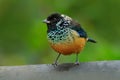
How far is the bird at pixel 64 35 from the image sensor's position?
4.96 metres

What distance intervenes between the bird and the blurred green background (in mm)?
1257

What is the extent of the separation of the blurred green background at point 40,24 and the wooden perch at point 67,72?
1.77 meters

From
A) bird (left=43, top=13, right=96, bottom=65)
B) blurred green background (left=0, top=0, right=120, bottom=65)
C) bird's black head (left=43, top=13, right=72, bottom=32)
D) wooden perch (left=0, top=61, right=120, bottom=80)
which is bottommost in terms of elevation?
blurred green background (left=0, top=0, right=120, bottom=65)

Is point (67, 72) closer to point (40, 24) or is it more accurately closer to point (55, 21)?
point (55, 21)

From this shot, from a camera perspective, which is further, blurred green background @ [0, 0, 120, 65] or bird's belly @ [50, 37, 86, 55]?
blurred green background @ [0, 0, 120, 65]

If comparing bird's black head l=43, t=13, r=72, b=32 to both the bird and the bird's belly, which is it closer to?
the bird

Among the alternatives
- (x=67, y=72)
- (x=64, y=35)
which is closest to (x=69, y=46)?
(x=64, y=35)

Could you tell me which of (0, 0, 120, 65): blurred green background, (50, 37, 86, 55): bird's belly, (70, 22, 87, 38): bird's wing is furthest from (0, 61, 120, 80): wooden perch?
(0, 0, 120, 65): blurred green background

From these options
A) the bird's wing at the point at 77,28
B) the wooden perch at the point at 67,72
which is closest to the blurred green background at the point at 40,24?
the bird's wing at the point at 77,28

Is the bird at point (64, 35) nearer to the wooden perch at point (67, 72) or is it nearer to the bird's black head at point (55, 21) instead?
the bird's black head at point (55, 21)

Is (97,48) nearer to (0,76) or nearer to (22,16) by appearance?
(22,16)

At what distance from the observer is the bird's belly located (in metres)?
4.95

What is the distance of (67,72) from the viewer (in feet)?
14.8

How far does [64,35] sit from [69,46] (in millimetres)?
83
